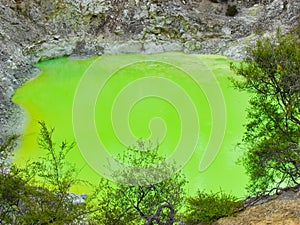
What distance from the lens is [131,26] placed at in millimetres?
36438

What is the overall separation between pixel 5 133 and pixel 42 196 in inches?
519

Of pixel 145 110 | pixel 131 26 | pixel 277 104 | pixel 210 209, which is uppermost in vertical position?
pixel 131 26

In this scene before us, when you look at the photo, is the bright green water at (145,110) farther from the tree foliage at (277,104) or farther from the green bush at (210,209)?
the green bush at (210,209)

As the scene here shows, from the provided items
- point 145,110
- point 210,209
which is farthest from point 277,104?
point 145,110

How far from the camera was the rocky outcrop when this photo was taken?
34344 millimetres

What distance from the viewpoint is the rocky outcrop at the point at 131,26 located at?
34.3m

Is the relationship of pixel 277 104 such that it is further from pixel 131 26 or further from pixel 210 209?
pixel 131 26

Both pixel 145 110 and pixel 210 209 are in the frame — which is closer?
pixel 210 209

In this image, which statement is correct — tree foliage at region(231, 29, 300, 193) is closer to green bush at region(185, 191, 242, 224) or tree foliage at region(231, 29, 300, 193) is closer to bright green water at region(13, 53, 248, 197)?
green bush at region(185, 191, 242, 224)

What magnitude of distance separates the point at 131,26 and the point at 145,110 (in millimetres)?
14197

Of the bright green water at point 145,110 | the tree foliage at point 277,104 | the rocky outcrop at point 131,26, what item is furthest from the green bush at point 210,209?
the rocky outcrop at point 131,26

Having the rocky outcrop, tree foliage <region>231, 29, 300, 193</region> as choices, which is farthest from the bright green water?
tree foliage <region>231, 29, 300, 193</region>

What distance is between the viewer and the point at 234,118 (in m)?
23.1

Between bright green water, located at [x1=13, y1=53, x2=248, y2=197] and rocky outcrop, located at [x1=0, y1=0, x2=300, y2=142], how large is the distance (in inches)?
59.5
